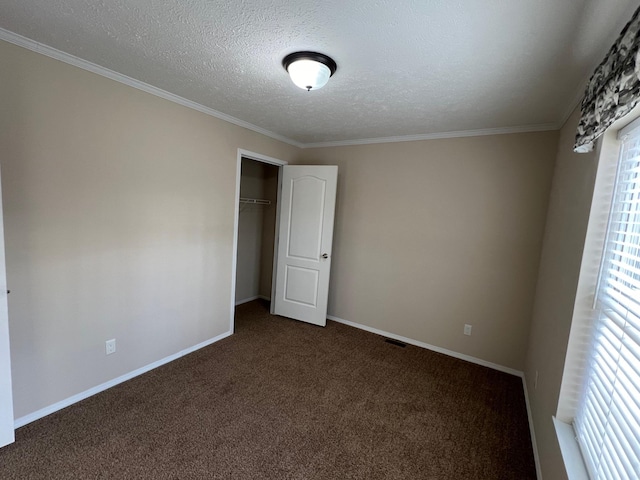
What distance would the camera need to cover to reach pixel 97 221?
→ 2.14 metres

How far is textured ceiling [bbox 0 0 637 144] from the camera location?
1303 mm

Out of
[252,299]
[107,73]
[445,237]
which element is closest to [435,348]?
[445,237]

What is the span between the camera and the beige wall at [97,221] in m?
1.81

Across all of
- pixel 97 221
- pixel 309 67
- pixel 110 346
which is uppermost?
pixel 309 67

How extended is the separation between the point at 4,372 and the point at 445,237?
3608mm

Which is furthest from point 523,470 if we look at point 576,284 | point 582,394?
point 576,284

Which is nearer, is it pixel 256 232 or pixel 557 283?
pixel 557 283

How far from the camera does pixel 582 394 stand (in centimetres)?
140

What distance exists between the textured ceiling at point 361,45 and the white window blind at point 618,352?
655 millimetres

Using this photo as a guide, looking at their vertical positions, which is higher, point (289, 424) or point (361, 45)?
point (361, 45)

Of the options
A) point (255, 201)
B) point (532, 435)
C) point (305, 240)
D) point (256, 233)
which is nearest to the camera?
point (532, 435)

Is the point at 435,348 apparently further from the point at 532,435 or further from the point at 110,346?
the point at 110,346

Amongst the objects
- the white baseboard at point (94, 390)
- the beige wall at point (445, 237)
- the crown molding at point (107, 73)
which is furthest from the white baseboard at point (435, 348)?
the crown molding at point (107, 73)

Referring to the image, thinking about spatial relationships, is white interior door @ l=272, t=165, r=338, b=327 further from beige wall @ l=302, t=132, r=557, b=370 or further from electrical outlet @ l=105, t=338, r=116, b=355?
electrical outlet @ l=105, t=338, r=116, b=355
